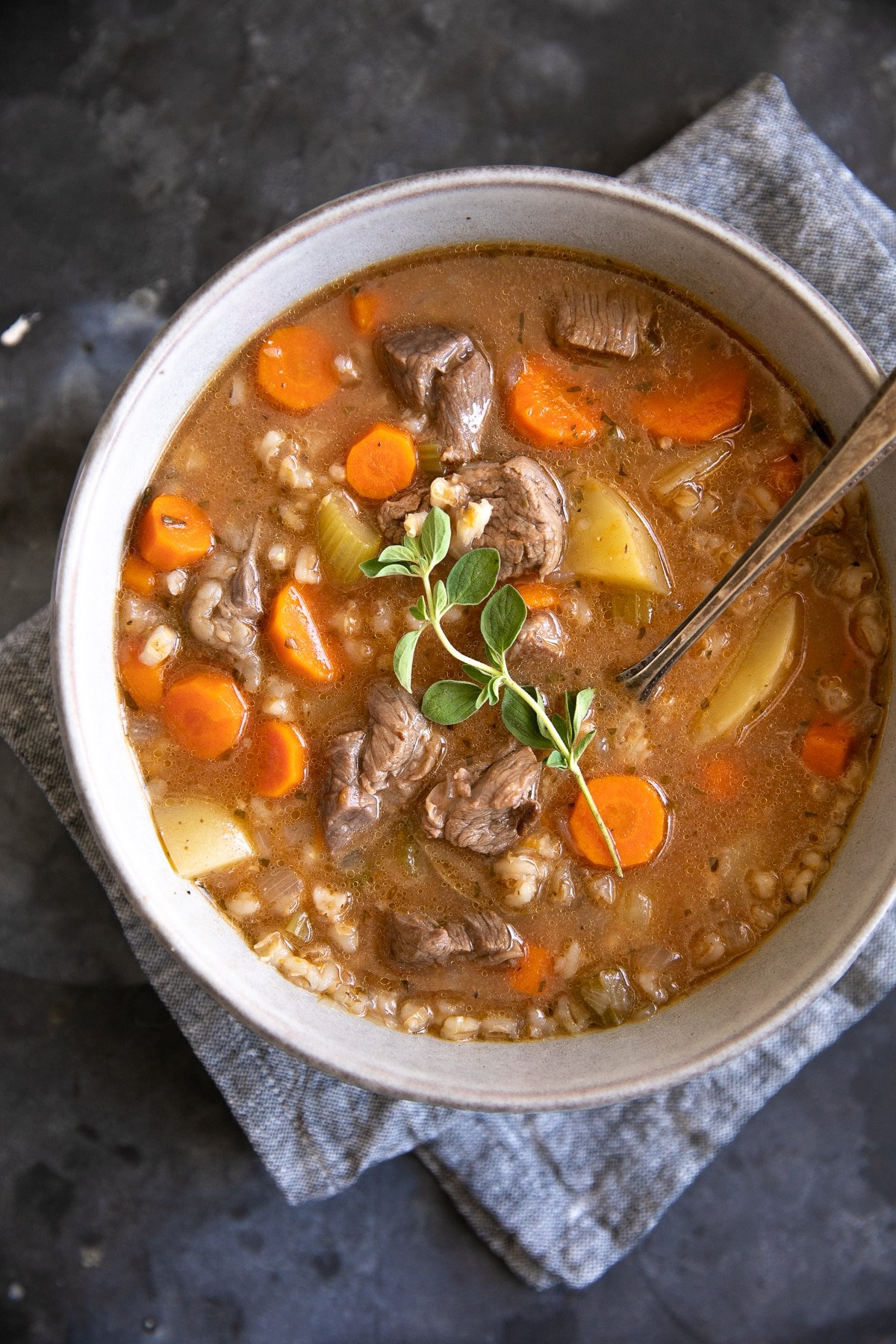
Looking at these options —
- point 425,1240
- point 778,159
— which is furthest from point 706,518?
point 425,1240

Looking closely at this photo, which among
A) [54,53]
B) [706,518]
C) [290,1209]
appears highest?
[706,518]

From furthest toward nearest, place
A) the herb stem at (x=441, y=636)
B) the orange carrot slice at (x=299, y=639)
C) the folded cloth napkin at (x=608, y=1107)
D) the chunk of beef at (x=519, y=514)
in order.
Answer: the folded cloth napkin at (x=608, y=1107), the orange carrot slice at (x=299, y=639), the chunk of beef at (x=519, y=514), the herb stem at (x=441, y=636)

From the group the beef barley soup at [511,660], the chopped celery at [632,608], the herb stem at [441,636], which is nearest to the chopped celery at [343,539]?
the beef barley soup at [511,660]

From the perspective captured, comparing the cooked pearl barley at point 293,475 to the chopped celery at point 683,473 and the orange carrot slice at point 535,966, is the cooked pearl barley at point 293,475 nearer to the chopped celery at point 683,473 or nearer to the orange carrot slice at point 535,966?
the chopped celery at point 683,473

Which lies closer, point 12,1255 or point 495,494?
point 495,494

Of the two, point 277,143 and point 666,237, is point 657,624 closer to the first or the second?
point 666,237

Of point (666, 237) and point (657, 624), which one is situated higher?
point (666, 237)

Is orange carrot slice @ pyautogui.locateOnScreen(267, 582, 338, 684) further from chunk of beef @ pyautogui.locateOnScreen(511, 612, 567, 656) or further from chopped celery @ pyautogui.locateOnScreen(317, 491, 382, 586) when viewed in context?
chunk of beef @ pyautogui.locateOnScreen(511, 612, 567, 656)
